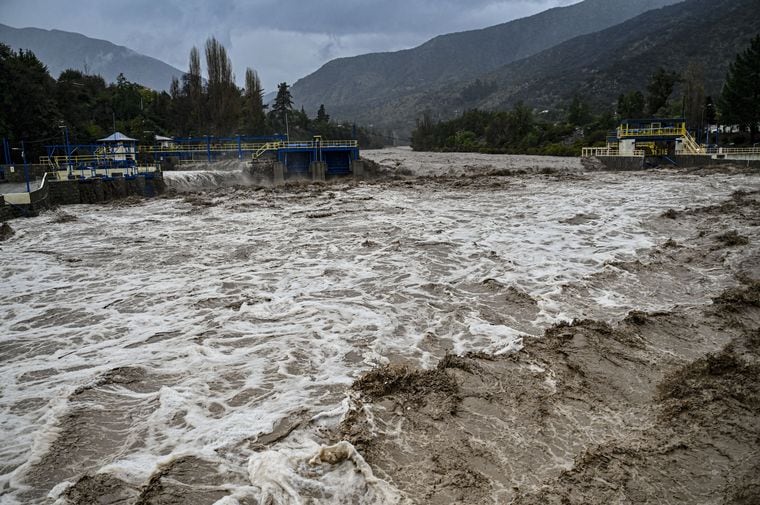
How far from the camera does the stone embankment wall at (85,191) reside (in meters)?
22.0

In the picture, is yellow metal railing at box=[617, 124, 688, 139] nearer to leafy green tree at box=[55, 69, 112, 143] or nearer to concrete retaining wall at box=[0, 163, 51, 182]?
concrete retaining wall at box=[0, 163, 51, 182]

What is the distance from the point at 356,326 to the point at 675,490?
15.6 feet

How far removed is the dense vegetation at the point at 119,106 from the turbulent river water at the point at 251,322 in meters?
25.4

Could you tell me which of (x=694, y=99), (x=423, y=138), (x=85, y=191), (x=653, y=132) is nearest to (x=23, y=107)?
(x=85, y=191)

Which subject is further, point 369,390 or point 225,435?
point 369,390

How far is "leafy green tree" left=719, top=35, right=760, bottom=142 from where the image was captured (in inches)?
1763

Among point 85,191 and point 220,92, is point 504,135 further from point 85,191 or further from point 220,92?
point 85,191

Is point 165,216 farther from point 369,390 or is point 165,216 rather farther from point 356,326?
point 369,390

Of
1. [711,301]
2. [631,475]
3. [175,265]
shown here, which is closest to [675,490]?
[631,475]

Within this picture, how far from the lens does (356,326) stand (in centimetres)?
788

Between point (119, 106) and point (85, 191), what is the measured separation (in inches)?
1398

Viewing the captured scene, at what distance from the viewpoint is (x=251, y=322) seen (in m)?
8.17

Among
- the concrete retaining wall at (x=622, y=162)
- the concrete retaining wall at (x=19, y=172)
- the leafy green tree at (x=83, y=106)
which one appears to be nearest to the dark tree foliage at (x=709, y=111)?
the concrete retaining wall at (x=622, y=162)

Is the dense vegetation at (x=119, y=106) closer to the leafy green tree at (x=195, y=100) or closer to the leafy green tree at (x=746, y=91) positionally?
the leafy green tree at (x=195, y=100)
